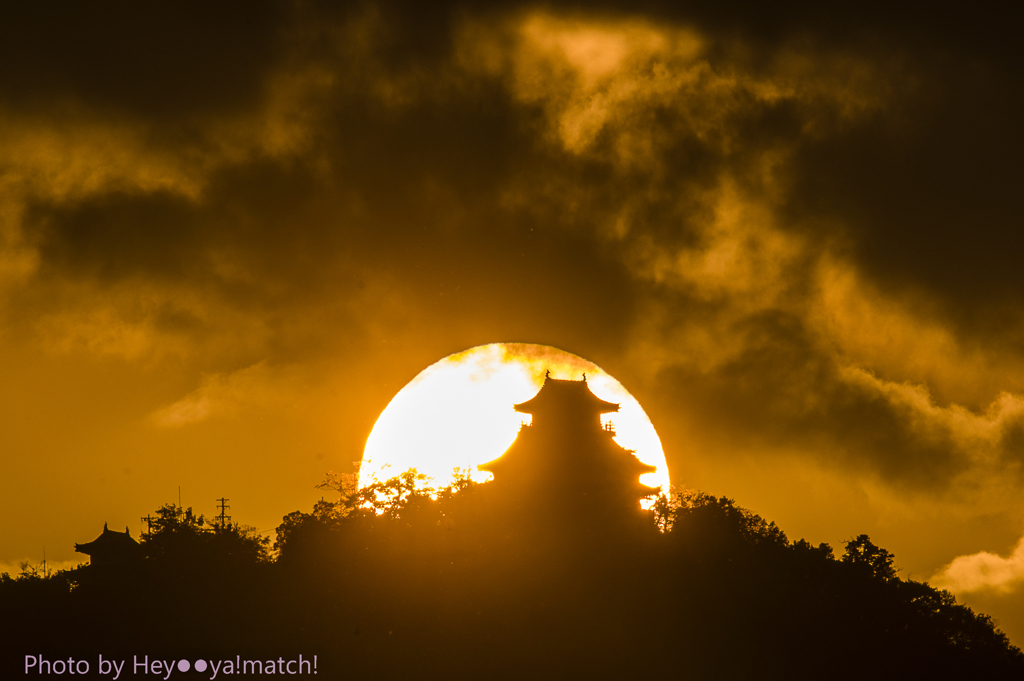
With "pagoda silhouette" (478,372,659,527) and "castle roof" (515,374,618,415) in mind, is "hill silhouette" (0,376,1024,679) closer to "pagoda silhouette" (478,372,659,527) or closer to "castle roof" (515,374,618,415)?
"pagoda silhouette" (478,372,659,527)

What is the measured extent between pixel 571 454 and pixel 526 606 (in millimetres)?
19570

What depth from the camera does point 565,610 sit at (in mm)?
29625

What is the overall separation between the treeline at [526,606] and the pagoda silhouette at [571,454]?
10.1 m

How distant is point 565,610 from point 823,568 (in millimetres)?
9622

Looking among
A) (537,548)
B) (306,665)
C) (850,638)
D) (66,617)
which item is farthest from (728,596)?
(66,617)

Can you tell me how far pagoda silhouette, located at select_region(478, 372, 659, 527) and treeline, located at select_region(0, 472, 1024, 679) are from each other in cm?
1007

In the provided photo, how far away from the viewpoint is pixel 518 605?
29.7 metres

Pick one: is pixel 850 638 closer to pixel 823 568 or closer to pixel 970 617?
pixel 823 568

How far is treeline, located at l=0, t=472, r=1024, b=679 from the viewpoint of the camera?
2923 centimetres

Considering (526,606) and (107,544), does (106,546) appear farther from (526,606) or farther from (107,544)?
(526,606)

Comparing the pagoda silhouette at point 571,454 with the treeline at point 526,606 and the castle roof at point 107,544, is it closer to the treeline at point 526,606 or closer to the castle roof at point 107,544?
the treeline at point 526,606

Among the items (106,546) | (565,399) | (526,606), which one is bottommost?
(526,606)

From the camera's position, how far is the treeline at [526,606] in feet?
95.9

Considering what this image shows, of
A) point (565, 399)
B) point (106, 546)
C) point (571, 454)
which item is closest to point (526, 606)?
point (571, 454)
